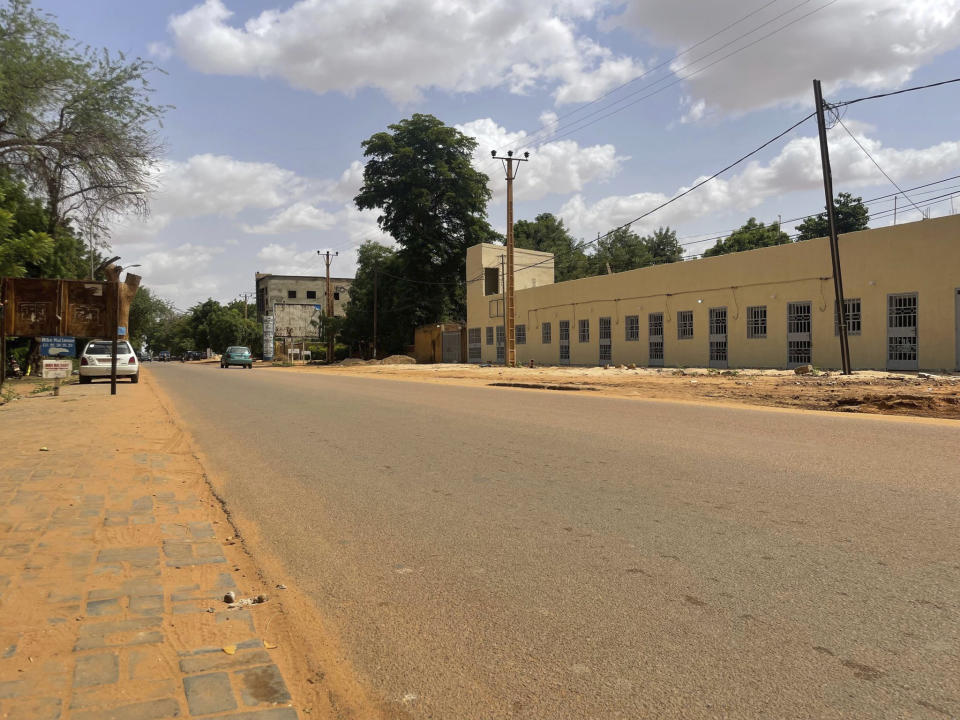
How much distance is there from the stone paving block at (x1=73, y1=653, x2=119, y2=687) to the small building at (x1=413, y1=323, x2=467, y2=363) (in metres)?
47.4

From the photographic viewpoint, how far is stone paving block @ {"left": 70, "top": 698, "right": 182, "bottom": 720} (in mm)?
2555

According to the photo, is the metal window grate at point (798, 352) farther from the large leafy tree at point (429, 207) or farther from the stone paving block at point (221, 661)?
the large leafy tree at point (429, 207)

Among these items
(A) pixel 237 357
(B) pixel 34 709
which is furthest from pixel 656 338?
(B) pixel 34 709

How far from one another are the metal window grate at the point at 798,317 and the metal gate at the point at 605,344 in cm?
1064

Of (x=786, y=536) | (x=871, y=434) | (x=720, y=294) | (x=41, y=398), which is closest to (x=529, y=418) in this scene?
(x=871, y=434)

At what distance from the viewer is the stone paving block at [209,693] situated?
104 inches

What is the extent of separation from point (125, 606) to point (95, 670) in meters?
0.73

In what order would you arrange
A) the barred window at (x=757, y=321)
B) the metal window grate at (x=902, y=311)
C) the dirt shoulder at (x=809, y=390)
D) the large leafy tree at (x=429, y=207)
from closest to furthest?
the dirt shoulder at (x=809, y=390) < the metal window grate at (x=902, y=311) < the barred window at (x=757, y=321) < the large leafy tree at (x=429, y=207)

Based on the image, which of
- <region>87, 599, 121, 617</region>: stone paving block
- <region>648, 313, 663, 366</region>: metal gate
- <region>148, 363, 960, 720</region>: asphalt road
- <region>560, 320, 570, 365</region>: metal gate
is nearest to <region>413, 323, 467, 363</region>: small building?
<region>560, 320, 570, 365</region>: metal gate

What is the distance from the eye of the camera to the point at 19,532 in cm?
486

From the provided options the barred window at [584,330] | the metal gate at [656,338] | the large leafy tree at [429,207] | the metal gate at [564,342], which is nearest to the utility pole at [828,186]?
the metal gate at [656,338]

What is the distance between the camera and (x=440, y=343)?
173 feet

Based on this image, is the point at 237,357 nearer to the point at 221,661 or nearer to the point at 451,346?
the point at 451,346

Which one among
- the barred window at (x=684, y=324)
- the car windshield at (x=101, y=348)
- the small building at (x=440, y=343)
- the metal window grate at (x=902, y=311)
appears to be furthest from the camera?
the small building at (x=440, y=343)
